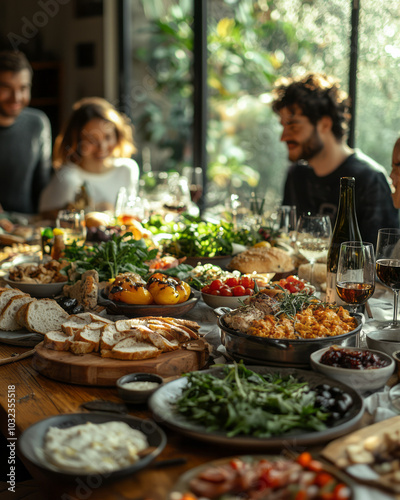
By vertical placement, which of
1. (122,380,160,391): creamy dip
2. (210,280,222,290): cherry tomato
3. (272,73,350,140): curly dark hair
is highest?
(272,73,350,140): curly dark hair

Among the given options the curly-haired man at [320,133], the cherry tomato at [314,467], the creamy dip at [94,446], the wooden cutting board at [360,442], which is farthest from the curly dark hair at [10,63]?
the cherry tomato at [314,467]

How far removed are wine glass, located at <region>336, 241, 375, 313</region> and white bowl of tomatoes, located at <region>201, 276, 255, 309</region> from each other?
36cm

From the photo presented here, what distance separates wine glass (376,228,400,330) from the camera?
5.22ft

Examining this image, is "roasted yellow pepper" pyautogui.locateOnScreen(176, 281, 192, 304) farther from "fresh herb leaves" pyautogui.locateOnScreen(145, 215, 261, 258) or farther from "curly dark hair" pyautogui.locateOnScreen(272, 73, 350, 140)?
"curly dark hair" pyautogui.locateOnScreen(272, 73, 350, 140)

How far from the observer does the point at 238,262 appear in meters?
2.30

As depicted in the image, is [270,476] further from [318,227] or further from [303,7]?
[303,7]

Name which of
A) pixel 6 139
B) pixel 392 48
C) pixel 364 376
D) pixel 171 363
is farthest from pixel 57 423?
pixel 6 139

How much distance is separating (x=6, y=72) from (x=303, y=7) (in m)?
2.41

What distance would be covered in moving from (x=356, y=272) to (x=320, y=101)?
227 centimetres

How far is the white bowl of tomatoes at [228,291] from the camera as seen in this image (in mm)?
1879

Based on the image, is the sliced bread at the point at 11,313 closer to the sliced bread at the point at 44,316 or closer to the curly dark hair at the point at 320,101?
the sliced bread at the point at 44,316

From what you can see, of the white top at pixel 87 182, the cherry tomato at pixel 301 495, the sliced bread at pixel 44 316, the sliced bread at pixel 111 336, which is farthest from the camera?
the white top at pixel 87 182

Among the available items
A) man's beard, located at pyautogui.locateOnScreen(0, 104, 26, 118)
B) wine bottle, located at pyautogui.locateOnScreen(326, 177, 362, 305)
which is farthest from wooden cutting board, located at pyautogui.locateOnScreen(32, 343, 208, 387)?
man's beard, located at pyautogui.locateOnScreen(0, 104, 26, 118)

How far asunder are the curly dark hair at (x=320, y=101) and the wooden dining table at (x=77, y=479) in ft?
8.36
